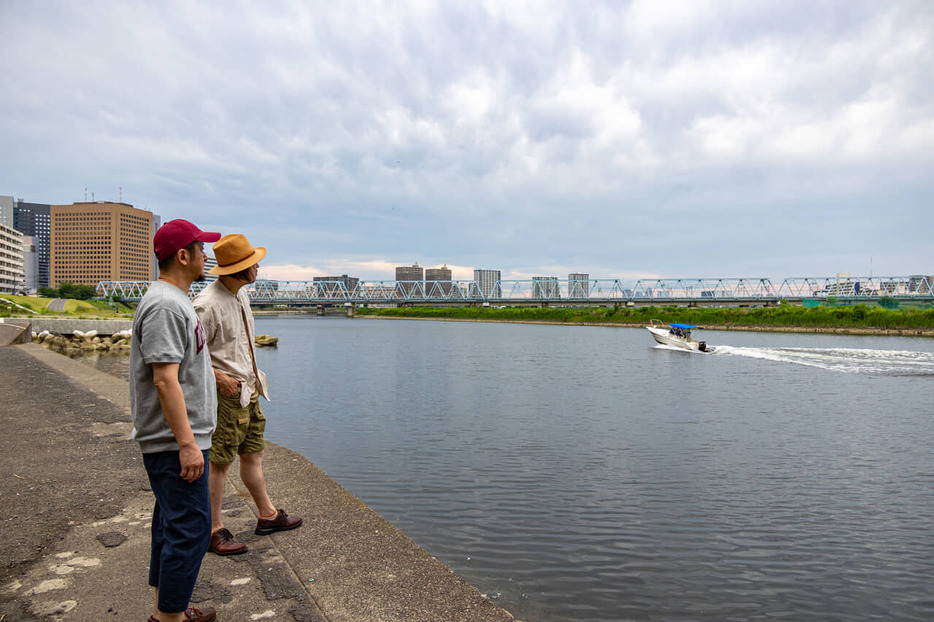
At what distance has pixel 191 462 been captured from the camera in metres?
3.54

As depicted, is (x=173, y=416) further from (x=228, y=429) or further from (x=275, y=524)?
(x=275, y=524)

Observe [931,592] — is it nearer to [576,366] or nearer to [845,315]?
[576,366]

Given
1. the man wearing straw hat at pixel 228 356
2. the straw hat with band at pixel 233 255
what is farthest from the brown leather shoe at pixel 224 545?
the straw hat with band at pixel 233 255

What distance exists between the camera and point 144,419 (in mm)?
3562

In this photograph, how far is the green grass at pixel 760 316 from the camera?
264 ft

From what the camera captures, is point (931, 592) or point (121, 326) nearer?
point (931, 592)

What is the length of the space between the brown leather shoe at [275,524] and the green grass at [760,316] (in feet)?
309

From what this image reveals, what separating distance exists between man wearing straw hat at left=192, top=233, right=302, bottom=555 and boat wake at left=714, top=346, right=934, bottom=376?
115 feet

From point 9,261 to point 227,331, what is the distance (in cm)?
17497

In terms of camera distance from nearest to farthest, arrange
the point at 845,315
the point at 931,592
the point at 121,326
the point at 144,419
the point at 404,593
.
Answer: the point at 144,419
the point at 404,593
the point at 931,592
the point at 121,326
the point at 845,315

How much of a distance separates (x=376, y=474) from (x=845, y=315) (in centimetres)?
9412

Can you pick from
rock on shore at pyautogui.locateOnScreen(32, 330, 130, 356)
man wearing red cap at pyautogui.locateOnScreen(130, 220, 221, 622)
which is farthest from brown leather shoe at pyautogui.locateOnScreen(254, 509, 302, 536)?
rock on shore at pyautogui.locateOnScreen(32, 330, 130, 356)

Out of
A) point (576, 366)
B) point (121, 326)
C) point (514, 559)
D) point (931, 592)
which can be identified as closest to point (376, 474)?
point (514, 559)

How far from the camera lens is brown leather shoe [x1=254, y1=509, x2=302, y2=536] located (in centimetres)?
572
